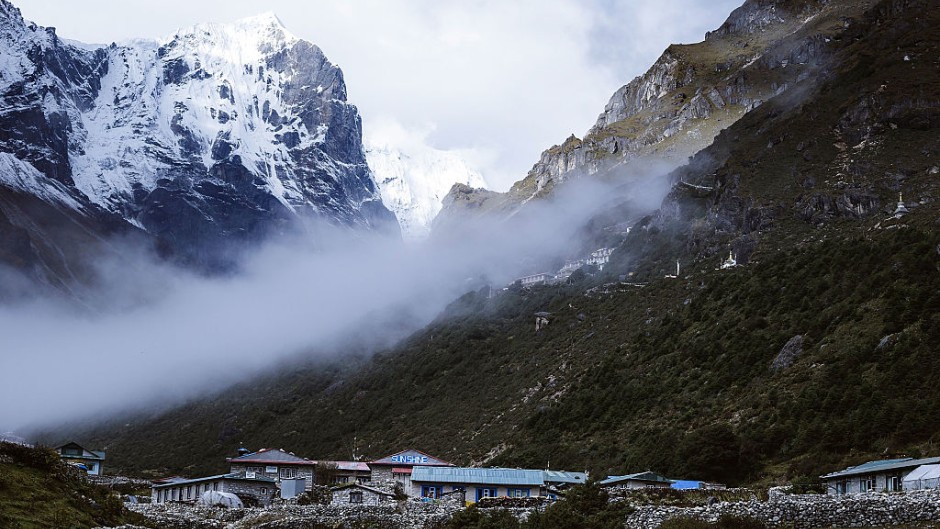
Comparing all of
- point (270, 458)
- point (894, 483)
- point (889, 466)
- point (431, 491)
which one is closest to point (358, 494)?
point (431, 491)

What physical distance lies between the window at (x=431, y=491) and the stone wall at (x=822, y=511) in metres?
20.0

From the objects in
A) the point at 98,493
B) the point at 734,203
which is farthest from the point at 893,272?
the point at 98,493

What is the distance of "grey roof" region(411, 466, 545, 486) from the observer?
4791 centimetres

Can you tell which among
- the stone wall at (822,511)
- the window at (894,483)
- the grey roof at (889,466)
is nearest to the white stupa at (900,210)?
the grey roof at (889,466)

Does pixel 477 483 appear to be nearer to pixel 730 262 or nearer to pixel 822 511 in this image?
pixel 822 511

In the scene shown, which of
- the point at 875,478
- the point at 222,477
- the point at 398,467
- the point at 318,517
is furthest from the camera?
the point at 398,467

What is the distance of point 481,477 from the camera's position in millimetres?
48750

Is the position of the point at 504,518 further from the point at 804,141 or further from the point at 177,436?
the point at 177,436

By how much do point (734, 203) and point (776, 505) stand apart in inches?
3576

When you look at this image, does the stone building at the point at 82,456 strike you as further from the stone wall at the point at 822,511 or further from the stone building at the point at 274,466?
the stone wall at the point at 822,511

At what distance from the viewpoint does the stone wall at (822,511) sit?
25672mm

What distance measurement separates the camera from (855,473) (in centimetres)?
3472

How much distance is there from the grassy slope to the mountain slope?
37.8 metres

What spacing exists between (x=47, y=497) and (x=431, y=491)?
24180mm
